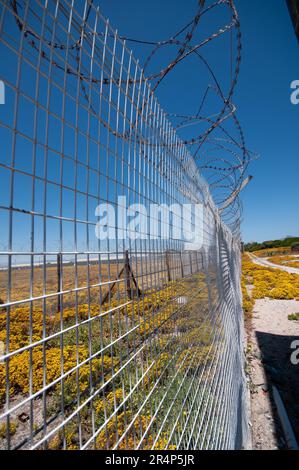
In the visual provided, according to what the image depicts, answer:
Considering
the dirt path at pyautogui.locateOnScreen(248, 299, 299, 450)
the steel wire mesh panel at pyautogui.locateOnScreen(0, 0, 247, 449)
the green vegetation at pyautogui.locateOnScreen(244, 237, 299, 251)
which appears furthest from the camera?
the green vegetation at pyautogui.locateOnScreen(244, 237, 299, 251)

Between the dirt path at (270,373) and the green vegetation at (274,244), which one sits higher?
the green vegetation at (274,244)

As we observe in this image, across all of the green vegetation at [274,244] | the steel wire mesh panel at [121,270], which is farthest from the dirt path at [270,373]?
the green vegetation at [274,244]

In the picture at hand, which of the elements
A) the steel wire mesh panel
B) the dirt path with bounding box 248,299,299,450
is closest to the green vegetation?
the dirt path with bounding box 248,299,299,450

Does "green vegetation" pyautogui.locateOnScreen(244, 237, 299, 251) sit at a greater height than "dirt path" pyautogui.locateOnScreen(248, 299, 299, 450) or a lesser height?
greater

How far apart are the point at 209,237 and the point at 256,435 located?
2.90m

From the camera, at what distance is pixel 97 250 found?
97cm

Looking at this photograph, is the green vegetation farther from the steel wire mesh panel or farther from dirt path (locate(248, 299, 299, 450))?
the steel wire mesh panel

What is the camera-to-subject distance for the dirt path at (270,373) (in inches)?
150

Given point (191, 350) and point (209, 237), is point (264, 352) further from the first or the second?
point (191, 350)

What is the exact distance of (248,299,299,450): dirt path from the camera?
3809 millimetres

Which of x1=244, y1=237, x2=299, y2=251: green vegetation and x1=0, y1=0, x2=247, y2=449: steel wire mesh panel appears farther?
A: x1=244, y1=237, x2=299, y2=251: green vegetation

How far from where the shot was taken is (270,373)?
215 inches

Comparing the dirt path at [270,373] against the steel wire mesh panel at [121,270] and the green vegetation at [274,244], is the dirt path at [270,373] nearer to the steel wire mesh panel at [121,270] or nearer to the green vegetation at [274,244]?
the steel wire mesh panel at [121,270]
